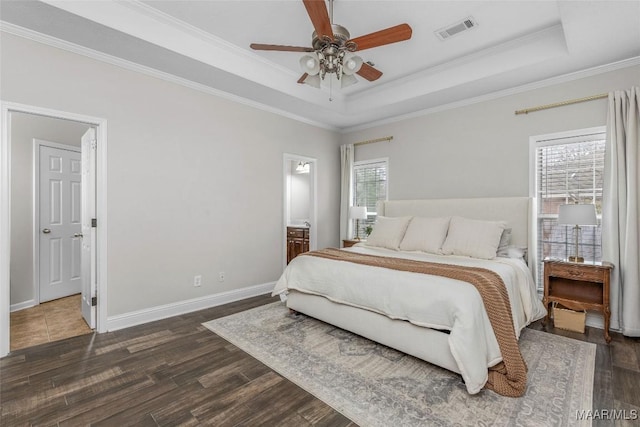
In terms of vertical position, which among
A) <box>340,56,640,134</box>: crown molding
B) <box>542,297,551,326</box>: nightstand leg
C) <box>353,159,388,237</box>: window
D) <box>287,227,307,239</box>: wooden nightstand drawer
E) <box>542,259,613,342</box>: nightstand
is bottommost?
<box>542,297,551,326</box>: nightstand leg

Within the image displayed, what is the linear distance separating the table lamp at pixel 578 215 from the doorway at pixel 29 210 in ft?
15.0

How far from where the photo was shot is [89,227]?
307 centimetres

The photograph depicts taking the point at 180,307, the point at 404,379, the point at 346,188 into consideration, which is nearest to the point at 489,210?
the point at 346,188

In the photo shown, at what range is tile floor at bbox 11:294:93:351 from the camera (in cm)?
284

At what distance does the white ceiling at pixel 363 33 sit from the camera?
8.09ft

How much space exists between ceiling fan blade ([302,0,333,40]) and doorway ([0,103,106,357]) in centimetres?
232

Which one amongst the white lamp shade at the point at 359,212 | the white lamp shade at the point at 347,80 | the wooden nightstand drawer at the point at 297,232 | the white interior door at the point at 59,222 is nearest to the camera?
the white lamp shade at the point at 347,80

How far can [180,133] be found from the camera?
139 inches

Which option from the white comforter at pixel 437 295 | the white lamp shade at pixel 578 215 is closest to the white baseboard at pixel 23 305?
the white comforter at pixel 437 295

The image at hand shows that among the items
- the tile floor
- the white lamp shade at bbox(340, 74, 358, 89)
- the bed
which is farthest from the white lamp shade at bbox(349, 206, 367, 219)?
the tile floor

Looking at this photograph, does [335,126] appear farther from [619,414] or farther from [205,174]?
[619,414]

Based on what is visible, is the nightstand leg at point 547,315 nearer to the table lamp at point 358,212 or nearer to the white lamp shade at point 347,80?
the table lamp at point 358,212

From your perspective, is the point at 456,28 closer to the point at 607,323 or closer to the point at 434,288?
the point at 434,288

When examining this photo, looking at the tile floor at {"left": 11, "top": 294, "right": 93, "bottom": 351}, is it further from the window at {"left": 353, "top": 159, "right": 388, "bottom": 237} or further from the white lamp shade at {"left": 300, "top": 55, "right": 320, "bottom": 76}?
the window at {"left": 353, "top": 159, "right": 388, "bottom": 237}
